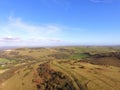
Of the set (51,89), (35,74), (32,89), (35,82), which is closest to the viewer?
(51,89)

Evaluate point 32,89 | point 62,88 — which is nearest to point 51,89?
point 62,88

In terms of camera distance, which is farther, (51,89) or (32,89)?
(32,89)

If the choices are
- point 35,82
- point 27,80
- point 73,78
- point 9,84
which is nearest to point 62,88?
point 73,78

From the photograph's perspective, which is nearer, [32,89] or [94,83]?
[94,83]

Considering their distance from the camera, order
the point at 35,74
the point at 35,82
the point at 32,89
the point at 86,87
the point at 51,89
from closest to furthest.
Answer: the point at 86,87 → the point at 51,89 → the point at 32,89 → the point at 35,82 → the point at 35,74

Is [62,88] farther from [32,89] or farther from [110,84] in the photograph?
[110,84]

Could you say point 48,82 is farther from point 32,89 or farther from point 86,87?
point 86,87

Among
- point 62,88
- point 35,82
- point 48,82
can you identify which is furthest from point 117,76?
point 35,82

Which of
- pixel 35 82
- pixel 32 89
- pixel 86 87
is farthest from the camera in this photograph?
pixel 35 82
